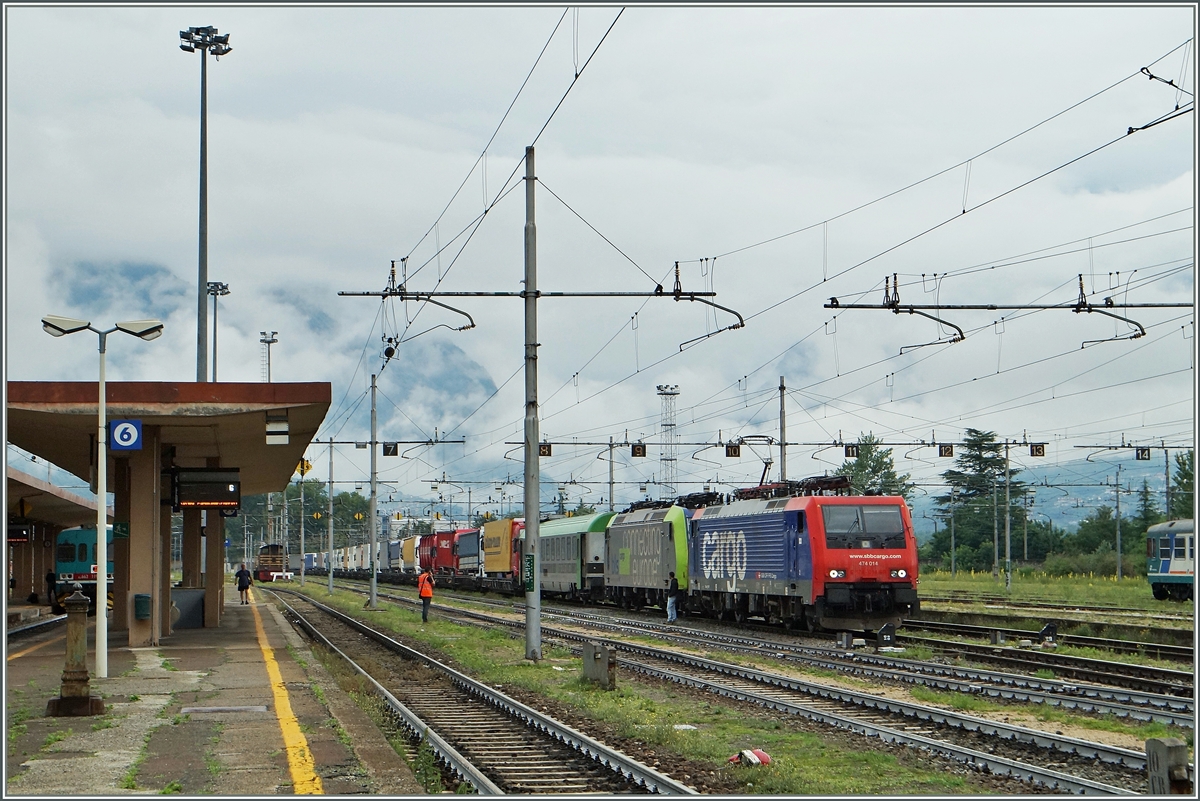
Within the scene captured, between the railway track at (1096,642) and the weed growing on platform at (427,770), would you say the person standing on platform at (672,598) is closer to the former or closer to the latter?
the railway track at (1096,642)

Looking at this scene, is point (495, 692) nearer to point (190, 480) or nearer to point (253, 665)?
point (253, 665)

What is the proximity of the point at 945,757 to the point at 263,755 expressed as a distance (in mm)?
6194

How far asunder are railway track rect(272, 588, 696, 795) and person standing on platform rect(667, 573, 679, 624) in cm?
1171

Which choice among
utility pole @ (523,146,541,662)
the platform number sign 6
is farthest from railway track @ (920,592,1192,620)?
the platform number sign 6

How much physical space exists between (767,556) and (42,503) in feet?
87.3

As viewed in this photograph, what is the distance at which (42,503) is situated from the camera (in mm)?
42125

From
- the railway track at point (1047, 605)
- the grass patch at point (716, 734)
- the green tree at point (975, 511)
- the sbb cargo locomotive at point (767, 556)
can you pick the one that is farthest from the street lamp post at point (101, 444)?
the green tree at point (975, 511)

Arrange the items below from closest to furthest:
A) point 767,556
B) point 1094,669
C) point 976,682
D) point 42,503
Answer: point 976,682 → point 1094,669 → point 767,556 → point 42,503

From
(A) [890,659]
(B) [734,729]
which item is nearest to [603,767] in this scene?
(B) [734,729]

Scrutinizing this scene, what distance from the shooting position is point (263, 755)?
11328mm

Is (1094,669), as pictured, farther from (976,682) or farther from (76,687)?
(76,687)

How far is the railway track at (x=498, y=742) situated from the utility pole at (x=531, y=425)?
178 cm

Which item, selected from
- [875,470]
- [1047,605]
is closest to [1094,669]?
[1047,605]

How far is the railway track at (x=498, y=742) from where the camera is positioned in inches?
413
